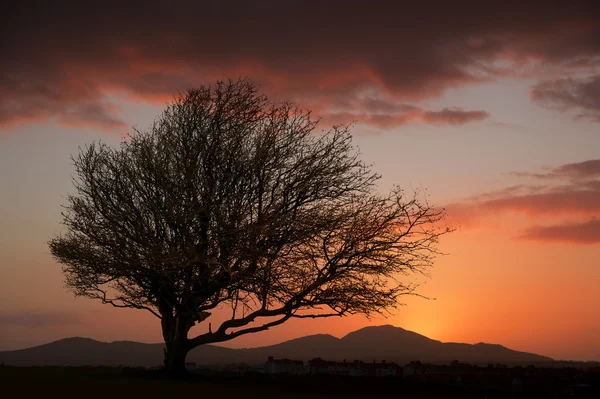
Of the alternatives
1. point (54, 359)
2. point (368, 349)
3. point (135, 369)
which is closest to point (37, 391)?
point (135, 369)

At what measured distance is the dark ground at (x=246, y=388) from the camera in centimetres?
2364

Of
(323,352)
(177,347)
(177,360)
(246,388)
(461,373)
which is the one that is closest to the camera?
(246,388)

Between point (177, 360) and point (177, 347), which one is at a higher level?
point (177, 347)

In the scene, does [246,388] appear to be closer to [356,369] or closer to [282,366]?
[282,366]

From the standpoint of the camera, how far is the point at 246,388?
26844 mm

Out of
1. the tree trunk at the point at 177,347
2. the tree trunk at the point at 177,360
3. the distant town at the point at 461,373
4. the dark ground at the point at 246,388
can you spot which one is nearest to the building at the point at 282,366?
the distant town at the point at 461,373

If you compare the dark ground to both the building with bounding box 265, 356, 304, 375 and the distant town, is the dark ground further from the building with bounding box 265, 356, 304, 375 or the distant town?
the building with bounding box 265, 356, 304, 375

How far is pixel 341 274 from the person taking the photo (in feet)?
97.4

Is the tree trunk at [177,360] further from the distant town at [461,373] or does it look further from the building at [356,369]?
the building at [356,369]

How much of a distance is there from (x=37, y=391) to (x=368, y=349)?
161288 mm

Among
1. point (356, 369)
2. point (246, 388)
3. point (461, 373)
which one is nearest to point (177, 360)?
point (246, 388)

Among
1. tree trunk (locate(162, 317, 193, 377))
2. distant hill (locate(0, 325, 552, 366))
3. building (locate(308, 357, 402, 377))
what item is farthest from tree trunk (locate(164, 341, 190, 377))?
distant hill (locate(0, 325, 552, 366))

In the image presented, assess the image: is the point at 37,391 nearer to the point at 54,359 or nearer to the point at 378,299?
the point at 378,299

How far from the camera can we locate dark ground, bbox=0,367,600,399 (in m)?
23.6
